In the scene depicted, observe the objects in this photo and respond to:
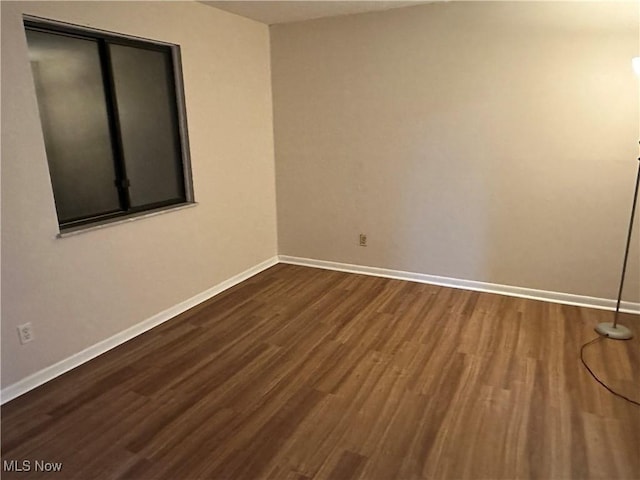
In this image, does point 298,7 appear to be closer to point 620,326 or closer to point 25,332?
point 25,332

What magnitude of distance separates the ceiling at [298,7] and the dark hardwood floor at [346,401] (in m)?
2.35

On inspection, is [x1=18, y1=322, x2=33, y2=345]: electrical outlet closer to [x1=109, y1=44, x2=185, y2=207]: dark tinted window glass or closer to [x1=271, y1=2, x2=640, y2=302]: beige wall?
[x1=109, y1=44, x2=185, y2=207]: dark tinted window glass

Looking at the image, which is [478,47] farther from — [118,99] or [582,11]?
[118,99]

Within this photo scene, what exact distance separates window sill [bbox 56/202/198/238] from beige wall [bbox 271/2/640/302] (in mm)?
1364

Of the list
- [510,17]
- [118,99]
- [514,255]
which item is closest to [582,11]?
[510,17]

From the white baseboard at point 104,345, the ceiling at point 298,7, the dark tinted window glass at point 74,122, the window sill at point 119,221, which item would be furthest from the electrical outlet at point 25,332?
the ceiling at point 298,7

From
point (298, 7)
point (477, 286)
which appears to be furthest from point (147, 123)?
point (477, 286)

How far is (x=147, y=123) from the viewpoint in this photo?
315cm

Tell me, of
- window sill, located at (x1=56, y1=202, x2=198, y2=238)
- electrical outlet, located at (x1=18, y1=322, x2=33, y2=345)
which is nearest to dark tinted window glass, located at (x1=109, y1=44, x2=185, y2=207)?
window sill, located at (x1=56, y1=202, x2=198, y2=238)

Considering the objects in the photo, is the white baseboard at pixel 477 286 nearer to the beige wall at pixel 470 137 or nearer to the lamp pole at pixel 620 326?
Answer: the beige wall at pixel 470 137

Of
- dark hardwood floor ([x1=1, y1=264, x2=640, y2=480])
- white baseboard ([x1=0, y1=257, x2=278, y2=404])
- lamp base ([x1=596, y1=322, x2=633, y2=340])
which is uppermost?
white baseboard ([x1=0, y1=257, x2=278, y2=404])

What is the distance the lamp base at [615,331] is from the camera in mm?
2949

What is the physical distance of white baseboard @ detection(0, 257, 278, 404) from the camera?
2398 mm

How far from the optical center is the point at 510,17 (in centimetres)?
321
